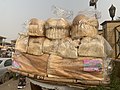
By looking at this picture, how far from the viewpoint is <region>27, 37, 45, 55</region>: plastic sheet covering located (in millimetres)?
3002

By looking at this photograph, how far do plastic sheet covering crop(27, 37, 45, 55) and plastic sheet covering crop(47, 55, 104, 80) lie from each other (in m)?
0.24

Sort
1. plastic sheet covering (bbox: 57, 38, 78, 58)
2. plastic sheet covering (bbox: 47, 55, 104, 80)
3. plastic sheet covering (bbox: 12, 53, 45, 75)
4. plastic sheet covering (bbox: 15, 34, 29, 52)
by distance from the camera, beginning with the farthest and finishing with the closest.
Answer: plastic sheet covering (bbox: 15, 34, 29, 52)
plastic sheet covering (bbox: 12, 53, 45, 75)
plastic sheet covering (bbox: 57, 38, 78, 58)
plastic sheet covering (bbox: 47, 55, 104, 80)

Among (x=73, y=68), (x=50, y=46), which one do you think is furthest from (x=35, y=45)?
(x=73, y=68)

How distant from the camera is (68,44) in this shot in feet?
9.35

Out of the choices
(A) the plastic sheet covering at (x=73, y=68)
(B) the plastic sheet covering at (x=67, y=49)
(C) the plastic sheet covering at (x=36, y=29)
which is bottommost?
(A) the plastic sheet covering at (x=73, y=68)

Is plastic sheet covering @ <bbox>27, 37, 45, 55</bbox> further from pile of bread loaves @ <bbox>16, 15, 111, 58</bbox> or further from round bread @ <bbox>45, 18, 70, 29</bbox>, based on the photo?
round bread @ <bbox>45, 18, 70, 29</bbox>

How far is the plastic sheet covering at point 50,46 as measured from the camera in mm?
2930

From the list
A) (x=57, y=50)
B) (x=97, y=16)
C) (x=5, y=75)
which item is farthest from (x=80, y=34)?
(x=5, y=75)

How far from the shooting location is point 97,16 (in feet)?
10.8

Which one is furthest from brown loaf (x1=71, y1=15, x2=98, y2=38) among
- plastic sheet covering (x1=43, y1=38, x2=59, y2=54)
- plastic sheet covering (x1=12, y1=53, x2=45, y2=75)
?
plastic sheet covering (x1=12, y1=53, x2=45, y2=75)

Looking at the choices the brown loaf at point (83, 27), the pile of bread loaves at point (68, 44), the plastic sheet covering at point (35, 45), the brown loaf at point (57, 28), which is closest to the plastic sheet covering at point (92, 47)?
the pile of bread loaves at point (68, 44)

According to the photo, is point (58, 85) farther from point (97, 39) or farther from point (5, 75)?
point (5, 75)

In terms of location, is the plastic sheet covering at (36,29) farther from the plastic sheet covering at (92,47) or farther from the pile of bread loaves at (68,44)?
the plastic sheet covering at (92,47)

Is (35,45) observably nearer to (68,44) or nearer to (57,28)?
(57,28)
